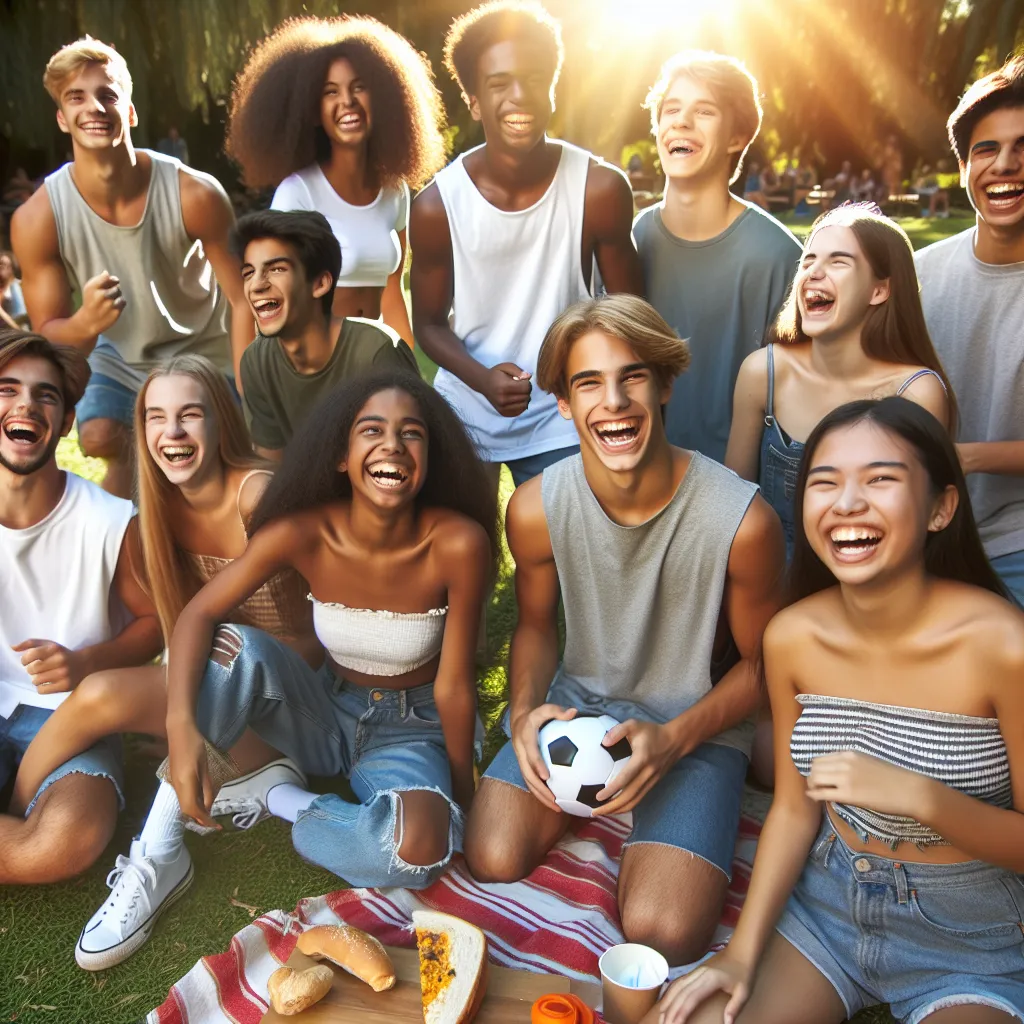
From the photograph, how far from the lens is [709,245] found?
13.1 ft

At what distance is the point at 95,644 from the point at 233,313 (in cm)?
183

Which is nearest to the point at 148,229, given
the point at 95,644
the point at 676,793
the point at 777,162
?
the point at 95,644

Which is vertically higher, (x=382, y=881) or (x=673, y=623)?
(x=673, y=623)

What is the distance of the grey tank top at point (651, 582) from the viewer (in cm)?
293

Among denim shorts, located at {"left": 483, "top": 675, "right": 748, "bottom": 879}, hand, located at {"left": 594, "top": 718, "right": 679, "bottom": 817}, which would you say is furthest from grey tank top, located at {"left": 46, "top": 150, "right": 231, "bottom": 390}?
hand, located at {"left": 594, "top": 718, "right": 679, "bottom": 817}

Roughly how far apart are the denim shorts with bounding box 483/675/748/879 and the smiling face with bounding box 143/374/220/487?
1356 mm

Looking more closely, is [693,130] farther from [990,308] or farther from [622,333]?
[622,333]

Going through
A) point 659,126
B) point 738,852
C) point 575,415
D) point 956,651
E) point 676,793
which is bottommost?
point 738,852

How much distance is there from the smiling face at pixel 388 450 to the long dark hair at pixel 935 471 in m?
1.11

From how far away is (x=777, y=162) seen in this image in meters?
28.5

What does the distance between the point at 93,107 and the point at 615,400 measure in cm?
296

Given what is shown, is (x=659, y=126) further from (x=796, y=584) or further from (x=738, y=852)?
(x=738, y=852)

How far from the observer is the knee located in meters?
4.68

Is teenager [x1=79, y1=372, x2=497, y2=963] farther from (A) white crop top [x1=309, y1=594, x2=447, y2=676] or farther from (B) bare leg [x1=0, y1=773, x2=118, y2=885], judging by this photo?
(B) bare leg [x1=0, y1=773, x2=118, y2=885]
